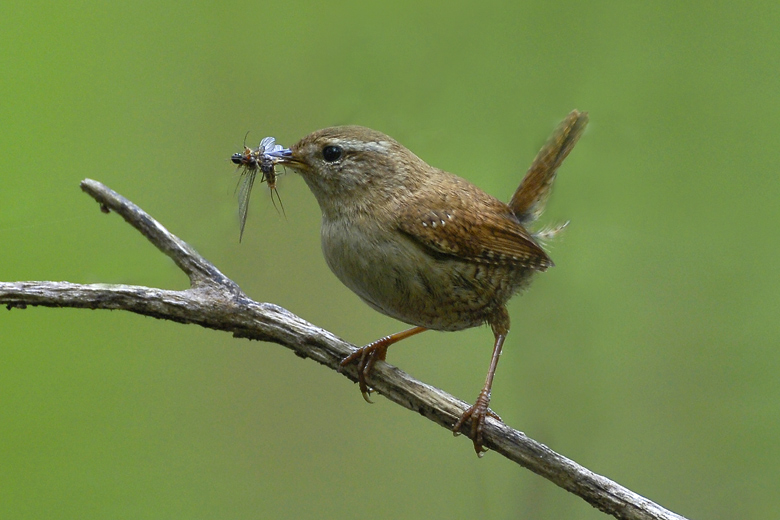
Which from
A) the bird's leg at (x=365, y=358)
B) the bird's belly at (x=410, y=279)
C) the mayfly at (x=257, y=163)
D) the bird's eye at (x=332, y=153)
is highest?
the bird's eye at (x=332, y=153)

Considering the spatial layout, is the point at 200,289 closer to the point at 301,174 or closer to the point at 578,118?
the point at 301,174

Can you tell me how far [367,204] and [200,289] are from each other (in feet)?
2.09

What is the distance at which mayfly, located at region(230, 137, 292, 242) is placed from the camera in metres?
2.33

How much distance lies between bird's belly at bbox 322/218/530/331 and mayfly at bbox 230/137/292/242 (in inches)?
10.5

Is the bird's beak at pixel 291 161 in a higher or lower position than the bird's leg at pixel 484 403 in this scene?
higher

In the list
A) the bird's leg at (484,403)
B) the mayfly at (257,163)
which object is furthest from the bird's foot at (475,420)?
the mayfly at (257,163)

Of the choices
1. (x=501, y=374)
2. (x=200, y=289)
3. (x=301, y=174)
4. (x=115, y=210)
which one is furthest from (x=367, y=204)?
(x=501, y=374)

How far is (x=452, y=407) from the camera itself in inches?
91.0

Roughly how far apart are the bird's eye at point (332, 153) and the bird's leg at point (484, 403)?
79 centimetres

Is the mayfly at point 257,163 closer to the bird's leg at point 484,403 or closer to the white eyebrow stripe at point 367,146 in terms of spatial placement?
the white eyebrow stripe at point 367,146

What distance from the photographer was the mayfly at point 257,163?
233cm

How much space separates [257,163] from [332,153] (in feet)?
0.82

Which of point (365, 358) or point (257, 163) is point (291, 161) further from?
point (365, 358)

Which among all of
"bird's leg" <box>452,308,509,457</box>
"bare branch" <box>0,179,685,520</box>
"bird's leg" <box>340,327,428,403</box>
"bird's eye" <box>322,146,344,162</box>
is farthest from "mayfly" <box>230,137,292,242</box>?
"bird's leg" <box>452,308,509,457</box>
